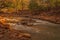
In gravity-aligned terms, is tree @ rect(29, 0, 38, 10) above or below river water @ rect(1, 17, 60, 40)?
below

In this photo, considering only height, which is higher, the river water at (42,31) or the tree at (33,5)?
the river water at (42,31)

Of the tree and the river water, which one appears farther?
the tree

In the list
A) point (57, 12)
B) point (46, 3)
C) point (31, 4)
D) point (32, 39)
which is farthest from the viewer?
point (46, 3)

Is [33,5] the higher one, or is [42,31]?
[42,31]

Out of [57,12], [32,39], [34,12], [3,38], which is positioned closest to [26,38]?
[32,39]

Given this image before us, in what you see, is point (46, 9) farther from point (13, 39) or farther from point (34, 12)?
point (13, 39)

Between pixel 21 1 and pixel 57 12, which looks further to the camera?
pixel 21 1

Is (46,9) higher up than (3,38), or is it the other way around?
(3,38)

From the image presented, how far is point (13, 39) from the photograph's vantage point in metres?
19.4

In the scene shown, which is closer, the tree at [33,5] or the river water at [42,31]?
the river water at [42,31]

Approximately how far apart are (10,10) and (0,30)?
38.2 m

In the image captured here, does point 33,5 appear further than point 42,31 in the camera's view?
Yes

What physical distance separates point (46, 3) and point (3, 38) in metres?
40.3

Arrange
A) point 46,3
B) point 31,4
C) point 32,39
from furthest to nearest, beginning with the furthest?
point 46,3, point 31,4, point 32,39
